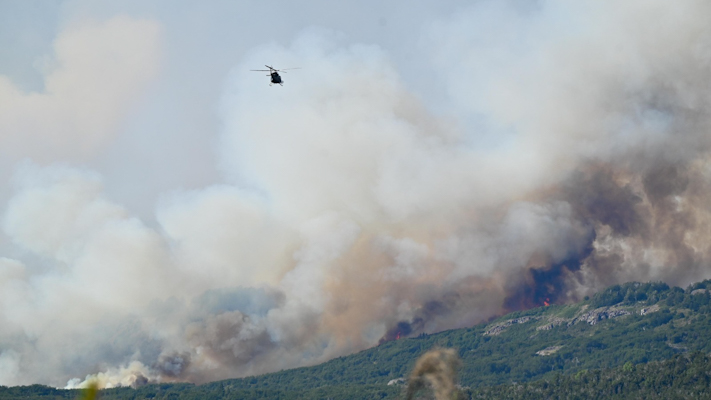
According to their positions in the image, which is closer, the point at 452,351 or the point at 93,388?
the point at 93,388

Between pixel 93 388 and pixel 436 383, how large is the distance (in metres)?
25.5

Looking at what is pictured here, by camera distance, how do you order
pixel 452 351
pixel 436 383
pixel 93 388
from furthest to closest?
pixel 452 351 < pixel 436 383 < pixel 93 388

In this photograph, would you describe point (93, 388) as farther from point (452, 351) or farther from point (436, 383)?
point (452, 351)

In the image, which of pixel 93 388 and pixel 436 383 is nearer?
pixel 93 388

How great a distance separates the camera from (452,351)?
59625mm

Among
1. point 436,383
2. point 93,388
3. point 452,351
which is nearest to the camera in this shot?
point 93,388

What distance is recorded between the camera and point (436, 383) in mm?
55094

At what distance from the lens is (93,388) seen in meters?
36.1

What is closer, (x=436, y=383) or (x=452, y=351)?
(x=436, y=383)

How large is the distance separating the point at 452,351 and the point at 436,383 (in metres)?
4.97

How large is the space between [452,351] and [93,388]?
29.9m

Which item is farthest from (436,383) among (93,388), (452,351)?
(93,388)
